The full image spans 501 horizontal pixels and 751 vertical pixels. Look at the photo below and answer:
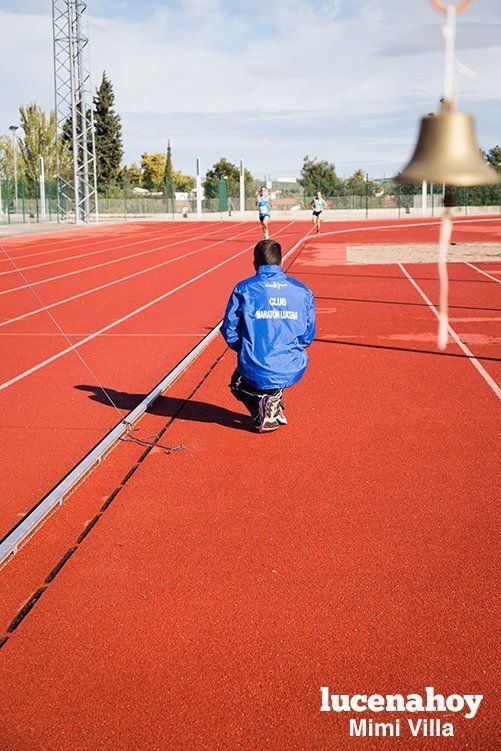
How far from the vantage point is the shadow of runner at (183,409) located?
7.41 meters

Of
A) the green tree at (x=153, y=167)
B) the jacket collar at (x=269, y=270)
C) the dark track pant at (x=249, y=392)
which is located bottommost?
the dark track pant at (x=249, y=392)

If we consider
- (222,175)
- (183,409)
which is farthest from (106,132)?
(183,409)

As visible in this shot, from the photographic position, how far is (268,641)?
3.81 metres

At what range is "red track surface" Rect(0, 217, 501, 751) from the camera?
3305 mm

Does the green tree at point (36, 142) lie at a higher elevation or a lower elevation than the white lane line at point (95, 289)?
higher

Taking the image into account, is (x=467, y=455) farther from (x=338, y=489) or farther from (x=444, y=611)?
(x=444, y=611)

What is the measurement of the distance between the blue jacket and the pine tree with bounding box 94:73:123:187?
84939 mm

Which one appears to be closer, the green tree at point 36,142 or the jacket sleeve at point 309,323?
the jacket sleeve at point 309,323

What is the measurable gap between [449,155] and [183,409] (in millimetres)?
6412

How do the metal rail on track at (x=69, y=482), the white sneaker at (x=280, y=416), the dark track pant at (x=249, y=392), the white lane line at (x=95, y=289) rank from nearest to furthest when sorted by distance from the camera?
1. the metal rail on track at (x=69, y=482)
2. the dark track pant at (x=249, y=392)
3. the white sneaker at (x=280, y=416)
4. the white lane line at (x=95, y=289)

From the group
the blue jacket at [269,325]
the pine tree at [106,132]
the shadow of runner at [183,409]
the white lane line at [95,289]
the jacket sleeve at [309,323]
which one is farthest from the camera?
the pine tree at [106,132]

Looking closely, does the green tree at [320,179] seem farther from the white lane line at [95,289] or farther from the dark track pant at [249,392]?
the dark track pant at [249,392]

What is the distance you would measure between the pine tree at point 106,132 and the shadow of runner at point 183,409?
83095 millimetres

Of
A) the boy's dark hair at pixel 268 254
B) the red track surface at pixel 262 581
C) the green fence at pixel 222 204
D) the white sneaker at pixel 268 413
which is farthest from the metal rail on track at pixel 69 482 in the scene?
the green fence at pixel 222 204
